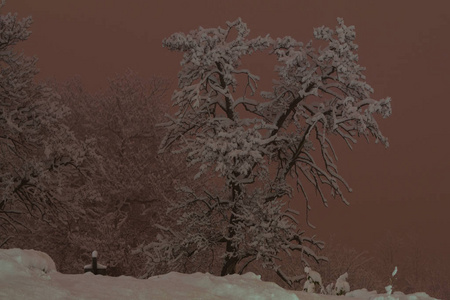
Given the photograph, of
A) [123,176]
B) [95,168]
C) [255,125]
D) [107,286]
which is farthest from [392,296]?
[123,176]

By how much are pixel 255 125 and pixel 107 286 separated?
34.2ft

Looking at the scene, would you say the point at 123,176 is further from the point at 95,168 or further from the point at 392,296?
the point at 392,296

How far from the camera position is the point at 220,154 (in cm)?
1281

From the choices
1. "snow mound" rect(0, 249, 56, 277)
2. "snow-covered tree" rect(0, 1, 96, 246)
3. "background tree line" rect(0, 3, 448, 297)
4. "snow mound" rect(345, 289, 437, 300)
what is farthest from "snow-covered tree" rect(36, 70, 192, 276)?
"snow mound" rect(0, 249, 56, 277)

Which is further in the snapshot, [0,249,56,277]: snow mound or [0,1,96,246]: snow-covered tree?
[0,1,96,246]: snow-covered tree

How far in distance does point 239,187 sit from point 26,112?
5.86 metres

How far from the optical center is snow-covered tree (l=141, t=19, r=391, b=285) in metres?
13.3

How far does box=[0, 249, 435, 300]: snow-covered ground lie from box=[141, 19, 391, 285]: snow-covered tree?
9119 mm

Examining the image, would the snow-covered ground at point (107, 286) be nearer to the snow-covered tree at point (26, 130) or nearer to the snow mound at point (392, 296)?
the snow mound at point (392, 296)

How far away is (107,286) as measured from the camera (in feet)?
10.6

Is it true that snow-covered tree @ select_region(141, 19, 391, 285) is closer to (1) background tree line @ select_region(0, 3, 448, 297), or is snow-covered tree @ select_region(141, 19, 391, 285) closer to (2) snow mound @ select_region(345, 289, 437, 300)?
(1) background tree line @ select_region(0, 3, 448, 297)

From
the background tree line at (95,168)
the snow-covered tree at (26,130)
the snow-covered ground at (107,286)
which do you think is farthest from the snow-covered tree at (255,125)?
the snow-covered ground at (107,286)

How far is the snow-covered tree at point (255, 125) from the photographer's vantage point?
13328 mm

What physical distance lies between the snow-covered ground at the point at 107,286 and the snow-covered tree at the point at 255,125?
29.9ft
